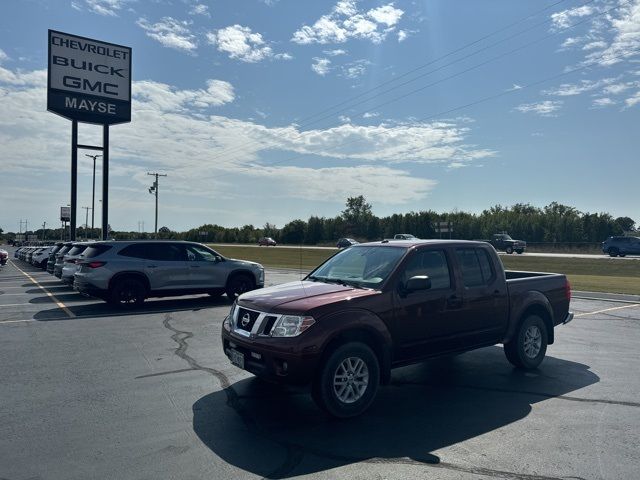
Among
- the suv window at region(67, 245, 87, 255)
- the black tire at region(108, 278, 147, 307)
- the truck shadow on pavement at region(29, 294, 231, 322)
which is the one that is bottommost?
the truck shadow on pavement at region(29, 294, 231, 322)

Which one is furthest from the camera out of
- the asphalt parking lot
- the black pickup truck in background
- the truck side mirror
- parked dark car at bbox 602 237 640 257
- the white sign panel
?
the white sign panel

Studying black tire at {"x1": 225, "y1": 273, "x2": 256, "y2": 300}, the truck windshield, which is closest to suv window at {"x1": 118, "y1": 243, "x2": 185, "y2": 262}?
black tire at {"x1": 225, "y1": 273, "x2": 256, "y2": 300}

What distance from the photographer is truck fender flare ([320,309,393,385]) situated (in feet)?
16.8

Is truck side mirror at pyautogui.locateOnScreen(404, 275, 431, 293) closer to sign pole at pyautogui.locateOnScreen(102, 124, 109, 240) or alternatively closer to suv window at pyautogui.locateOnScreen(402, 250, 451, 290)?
suv window at pyautogui.locateOnScreen(402, 250, 451, 290)

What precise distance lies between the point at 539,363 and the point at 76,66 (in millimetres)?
28542

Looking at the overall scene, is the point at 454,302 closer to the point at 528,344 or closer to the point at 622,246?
the point at 528,344

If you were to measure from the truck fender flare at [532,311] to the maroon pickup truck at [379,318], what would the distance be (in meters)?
0.02

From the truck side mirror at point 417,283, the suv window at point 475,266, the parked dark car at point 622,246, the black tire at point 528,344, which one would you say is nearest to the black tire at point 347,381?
the truck side mirror at point 417,283

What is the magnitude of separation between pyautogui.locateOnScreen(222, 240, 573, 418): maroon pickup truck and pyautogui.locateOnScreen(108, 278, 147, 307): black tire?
8.20 metres

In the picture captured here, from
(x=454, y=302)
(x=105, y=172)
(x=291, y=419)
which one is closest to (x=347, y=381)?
(x=291, y=419)

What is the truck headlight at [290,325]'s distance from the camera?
505 cm

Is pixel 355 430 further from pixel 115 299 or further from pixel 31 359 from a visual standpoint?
pixel 115 299

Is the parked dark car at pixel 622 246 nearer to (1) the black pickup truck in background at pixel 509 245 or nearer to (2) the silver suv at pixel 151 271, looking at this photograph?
(1) the black pickup truck in background at pixel 509 245

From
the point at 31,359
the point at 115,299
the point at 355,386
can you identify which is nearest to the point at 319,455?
the point at 355,386
